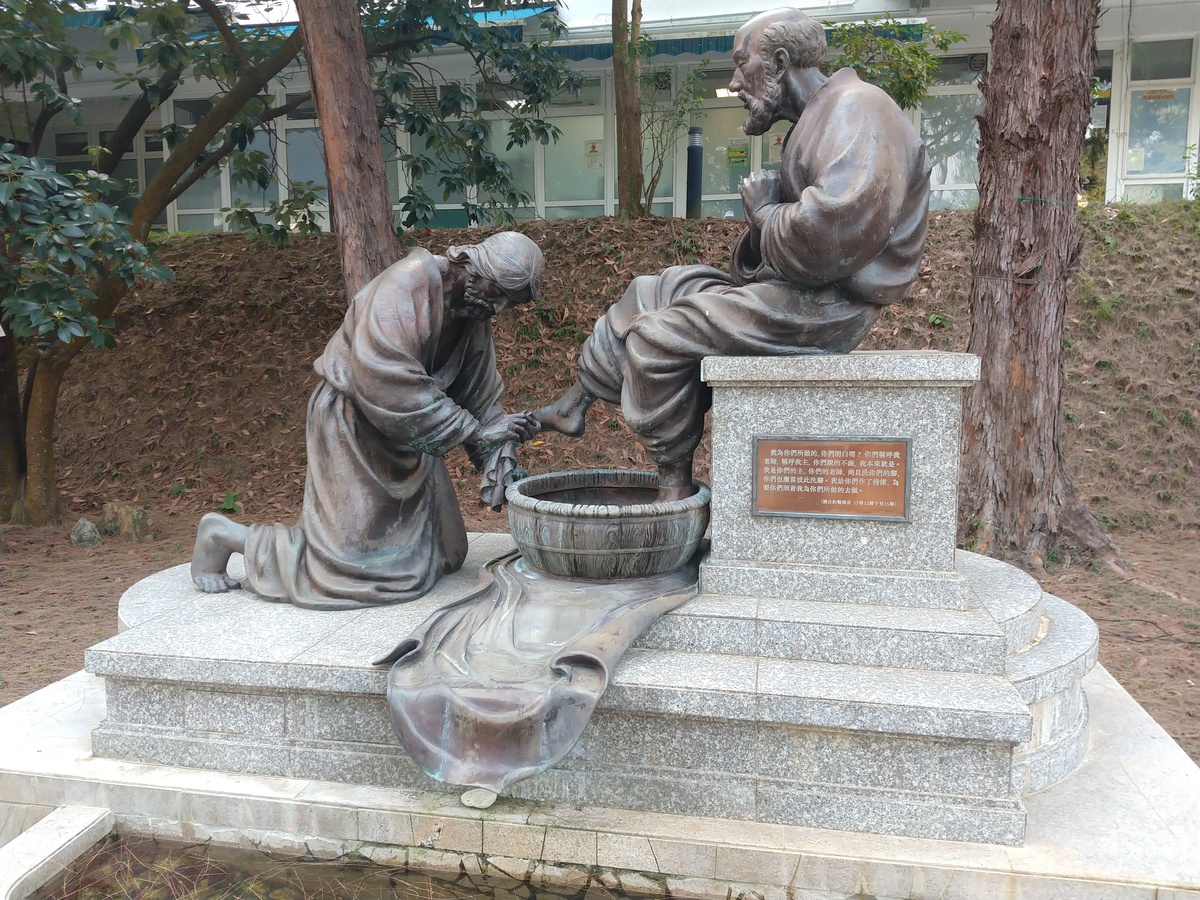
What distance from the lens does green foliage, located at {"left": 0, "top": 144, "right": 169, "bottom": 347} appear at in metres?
5.80

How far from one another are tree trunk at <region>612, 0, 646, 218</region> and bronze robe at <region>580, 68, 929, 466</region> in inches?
267

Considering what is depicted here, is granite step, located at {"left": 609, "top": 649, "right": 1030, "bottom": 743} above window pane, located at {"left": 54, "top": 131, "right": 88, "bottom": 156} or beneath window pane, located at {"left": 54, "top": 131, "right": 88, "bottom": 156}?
beneath

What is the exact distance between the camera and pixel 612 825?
9.93 ft

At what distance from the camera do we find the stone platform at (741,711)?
9.50ft

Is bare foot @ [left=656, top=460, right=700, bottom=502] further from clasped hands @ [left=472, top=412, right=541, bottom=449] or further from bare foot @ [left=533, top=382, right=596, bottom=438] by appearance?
clasped hands @ [left=472, top=412, right=541, bottom=449]

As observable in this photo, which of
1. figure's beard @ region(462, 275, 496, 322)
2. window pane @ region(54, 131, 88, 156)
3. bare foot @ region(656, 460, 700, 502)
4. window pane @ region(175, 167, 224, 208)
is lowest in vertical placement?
bare foot @ region(656, 460, 700, 502)

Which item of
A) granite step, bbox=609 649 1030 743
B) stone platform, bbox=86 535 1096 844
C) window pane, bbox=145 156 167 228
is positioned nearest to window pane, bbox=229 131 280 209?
window pane, bbox=145 156 167 228

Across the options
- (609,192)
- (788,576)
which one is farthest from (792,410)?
(609,192)

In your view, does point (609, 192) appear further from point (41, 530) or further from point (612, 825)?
point (612, 825)

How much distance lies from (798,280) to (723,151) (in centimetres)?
1074

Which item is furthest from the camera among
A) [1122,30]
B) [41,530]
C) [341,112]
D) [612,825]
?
[1122,30]

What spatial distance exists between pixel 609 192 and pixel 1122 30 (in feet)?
→ 24.2

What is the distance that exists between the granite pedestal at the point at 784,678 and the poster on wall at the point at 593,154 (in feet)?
36.2

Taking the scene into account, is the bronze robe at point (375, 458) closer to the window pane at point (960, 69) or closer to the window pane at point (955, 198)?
the window pane at point (955, 198)
